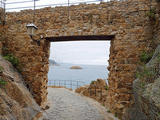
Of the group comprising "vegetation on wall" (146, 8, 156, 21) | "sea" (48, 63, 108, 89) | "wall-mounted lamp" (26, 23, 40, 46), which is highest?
"vegetation on wall" (146, 8, 156, 21)

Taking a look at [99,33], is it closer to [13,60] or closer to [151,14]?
[151,14]

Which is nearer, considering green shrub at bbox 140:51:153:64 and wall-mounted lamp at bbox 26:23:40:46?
green shrub at bbox 140:51:153:64

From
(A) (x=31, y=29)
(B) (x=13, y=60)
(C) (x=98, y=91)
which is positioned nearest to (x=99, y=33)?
(A) (x=31, y=29)

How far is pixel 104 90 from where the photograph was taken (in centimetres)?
827

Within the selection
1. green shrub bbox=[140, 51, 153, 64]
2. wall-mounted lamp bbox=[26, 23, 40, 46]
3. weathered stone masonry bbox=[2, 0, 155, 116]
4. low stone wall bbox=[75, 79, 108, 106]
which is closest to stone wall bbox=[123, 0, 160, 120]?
weathered stone masonry bbox=[2, 0, 155, 116]

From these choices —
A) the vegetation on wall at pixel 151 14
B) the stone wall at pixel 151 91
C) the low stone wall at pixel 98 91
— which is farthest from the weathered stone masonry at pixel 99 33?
the low stone wall at pixel 98 91

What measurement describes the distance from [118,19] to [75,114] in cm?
465

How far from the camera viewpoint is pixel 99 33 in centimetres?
485

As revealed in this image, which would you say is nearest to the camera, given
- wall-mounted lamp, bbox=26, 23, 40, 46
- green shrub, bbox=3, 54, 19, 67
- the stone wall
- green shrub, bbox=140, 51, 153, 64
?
the stone wall

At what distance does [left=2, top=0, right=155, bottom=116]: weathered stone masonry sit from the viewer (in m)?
4.68

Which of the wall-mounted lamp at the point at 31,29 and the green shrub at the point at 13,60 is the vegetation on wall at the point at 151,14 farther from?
the green shrub at the point at 13,60

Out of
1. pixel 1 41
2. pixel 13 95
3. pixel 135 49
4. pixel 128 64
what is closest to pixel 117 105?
pixel 128 64

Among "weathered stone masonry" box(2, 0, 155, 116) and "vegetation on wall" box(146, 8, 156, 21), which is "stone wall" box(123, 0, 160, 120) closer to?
"vegetation on wall" box(146, 8, 156, 21)

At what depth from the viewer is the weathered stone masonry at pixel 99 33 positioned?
4684 mm
